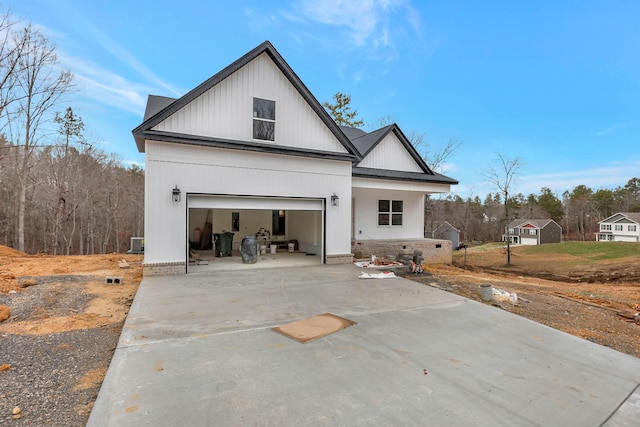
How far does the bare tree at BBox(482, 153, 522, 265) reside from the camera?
65.5ft

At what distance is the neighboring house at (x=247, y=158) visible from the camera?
27.9 ft

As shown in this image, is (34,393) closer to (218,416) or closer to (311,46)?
(218,416)

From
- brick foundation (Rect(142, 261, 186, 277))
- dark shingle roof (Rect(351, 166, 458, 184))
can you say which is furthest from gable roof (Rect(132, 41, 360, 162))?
brick foundation (Rect(142, 261, 186, 277))

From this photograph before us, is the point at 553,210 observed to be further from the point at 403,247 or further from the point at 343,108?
the point at 403,247

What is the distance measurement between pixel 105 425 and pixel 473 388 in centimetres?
348

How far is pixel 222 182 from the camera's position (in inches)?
366

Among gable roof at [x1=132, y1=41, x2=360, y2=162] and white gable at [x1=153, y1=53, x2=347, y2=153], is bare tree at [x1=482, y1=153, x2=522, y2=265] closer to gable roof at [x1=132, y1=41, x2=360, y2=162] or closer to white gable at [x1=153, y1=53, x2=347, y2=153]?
gable roof at [x1=132, y1=41, x2=360, y2=162]

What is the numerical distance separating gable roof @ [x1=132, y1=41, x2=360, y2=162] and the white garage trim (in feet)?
5.33

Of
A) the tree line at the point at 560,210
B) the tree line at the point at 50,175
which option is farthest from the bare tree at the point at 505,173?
the tree line at the point at 560,210

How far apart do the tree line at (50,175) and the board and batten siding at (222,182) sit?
44.2 feet

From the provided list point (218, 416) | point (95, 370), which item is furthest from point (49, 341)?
point (218, 416)

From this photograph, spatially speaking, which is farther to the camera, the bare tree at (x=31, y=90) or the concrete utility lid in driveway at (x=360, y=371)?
the bare tree at (x=31, y=90)

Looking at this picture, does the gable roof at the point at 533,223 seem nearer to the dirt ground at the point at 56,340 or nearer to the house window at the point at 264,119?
the house window at the point at 264,119

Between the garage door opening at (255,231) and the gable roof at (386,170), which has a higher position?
the gable roof at (386,170)
